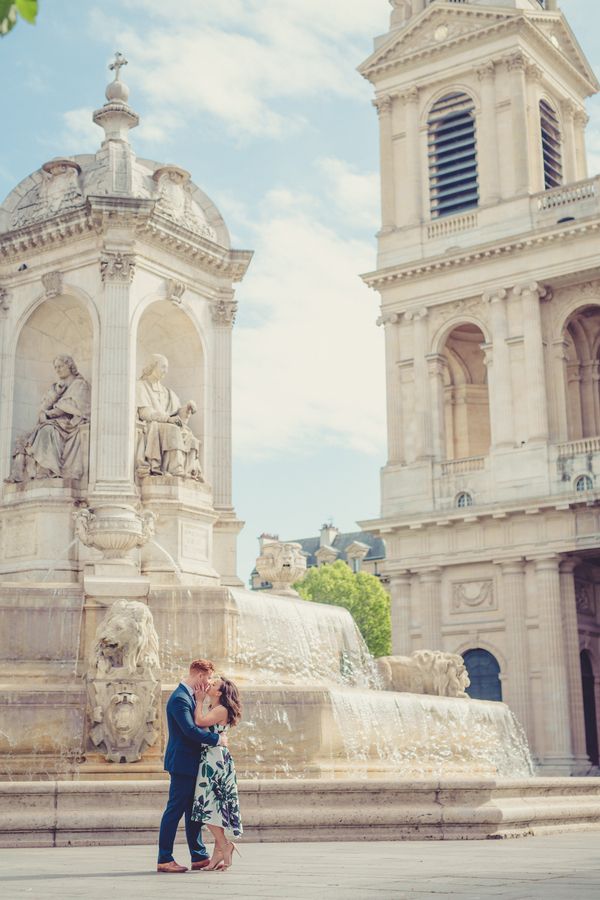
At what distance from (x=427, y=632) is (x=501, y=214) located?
16.2 metres

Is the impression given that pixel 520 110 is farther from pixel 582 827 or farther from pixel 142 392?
pixel 582 827

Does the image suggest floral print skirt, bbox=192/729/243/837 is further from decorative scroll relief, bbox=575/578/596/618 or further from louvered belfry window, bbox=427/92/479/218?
louvered belfry window, bbox=427/92/479/218

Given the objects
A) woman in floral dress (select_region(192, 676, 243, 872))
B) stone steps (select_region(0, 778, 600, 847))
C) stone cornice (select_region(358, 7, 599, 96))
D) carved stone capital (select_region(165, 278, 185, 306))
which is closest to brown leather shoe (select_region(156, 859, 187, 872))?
woman in floral dress (select_region(192, 676, 243, 872))

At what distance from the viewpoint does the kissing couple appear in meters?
9.50

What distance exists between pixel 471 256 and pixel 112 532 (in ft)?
106

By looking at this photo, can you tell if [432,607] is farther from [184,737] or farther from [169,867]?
[169,867]

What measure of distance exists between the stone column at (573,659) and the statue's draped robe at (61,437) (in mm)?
26773

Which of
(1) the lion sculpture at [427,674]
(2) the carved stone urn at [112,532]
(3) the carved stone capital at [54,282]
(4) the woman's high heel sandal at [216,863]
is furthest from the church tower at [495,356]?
(4) the woman's high heel sandal at [216,863]

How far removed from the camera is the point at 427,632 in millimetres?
46312

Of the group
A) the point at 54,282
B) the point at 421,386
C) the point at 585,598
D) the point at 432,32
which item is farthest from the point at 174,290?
the point at 432,32

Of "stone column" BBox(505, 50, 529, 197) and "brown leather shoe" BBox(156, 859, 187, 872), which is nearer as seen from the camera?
"brown leather shoe" BBox(156, 859, 187, 872)

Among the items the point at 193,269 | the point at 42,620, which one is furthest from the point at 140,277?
the point at 42,620

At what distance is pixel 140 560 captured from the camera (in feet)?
63.2

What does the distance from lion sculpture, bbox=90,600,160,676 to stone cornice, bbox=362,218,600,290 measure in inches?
1341
